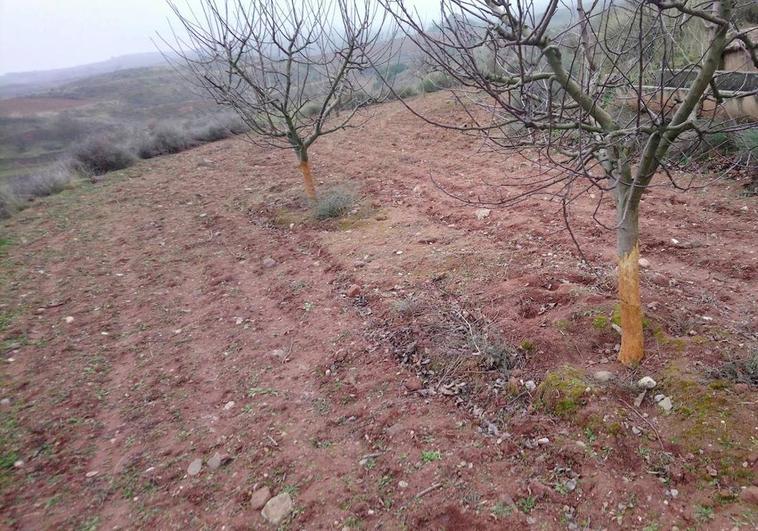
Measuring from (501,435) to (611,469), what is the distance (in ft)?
1.77

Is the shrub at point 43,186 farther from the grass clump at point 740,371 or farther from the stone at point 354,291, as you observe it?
the grass clump at point 740,371

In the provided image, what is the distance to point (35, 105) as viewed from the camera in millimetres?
37938

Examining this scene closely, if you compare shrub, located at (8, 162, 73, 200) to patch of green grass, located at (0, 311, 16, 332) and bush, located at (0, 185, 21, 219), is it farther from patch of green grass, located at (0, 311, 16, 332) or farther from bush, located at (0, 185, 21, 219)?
patch of green grass, located at (0, 311, 16, 332)

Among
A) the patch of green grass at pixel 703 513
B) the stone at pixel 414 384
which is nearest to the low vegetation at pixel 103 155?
the stone at pixel 414 384

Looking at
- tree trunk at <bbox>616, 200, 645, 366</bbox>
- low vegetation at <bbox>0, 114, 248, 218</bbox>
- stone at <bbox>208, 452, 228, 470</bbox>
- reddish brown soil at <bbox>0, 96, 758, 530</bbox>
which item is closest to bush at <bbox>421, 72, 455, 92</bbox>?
tree trunk at <bbox>616, 200, 645, 366</bbox>

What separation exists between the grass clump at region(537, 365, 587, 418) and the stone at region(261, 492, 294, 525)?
1.45 metres

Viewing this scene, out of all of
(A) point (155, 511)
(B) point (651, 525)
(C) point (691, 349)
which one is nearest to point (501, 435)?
(B) point (651, 525)

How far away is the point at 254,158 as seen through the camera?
35.5ft

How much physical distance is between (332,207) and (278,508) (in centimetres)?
428

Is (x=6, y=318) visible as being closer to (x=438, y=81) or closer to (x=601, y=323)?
(x=601, y=323)

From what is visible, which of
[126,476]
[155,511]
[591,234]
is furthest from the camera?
[591,234]

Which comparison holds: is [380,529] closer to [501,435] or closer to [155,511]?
[501,435]

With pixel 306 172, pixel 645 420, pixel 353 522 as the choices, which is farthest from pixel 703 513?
pixel 306 172

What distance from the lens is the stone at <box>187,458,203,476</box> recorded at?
2.54 metres
